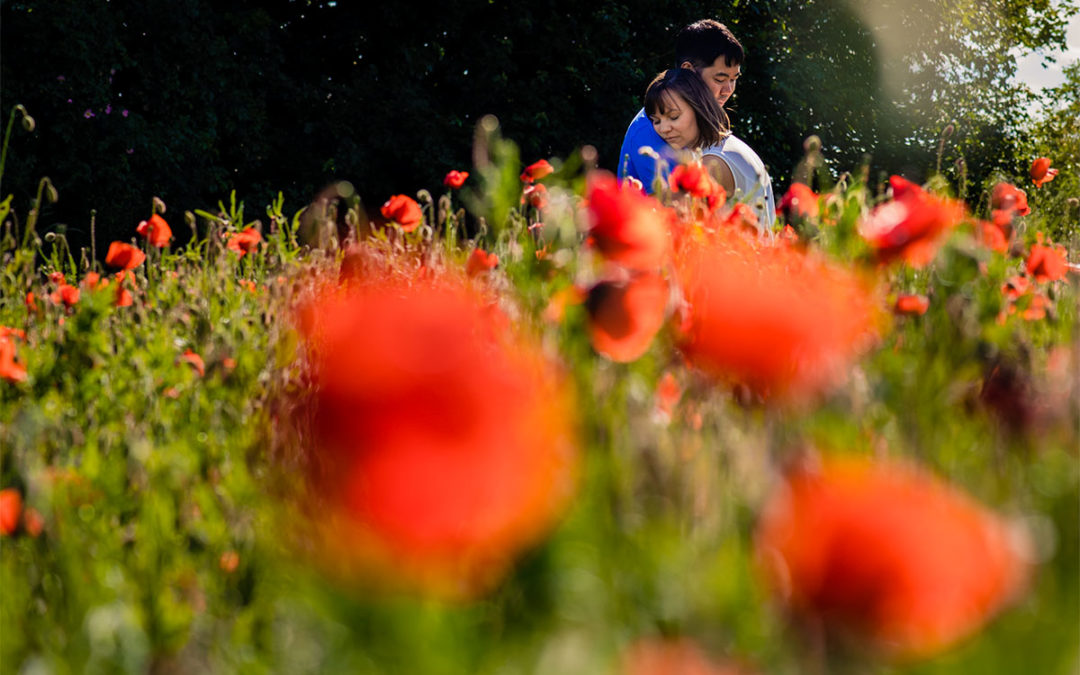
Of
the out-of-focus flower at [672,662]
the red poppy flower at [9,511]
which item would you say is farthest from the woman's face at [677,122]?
the out-of-focus flower at [672,662]

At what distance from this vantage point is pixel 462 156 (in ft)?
41.5

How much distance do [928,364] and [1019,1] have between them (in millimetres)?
23762

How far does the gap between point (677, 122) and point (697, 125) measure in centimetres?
10

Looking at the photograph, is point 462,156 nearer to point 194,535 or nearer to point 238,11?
point 238,11

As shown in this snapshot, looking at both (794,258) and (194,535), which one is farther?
(794,258)

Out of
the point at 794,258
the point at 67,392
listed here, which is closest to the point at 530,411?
the point at 794,258

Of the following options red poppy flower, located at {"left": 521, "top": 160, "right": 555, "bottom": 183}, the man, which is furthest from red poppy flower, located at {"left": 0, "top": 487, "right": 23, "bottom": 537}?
the man

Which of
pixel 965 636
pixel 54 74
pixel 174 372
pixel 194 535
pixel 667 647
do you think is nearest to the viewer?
pixel 965 636

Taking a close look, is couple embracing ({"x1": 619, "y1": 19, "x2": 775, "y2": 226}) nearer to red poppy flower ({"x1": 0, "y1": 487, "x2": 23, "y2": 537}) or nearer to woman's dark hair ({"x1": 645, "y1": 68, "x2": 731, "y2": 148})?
woman's dark hair ({"x1": 645, "y1": 68, "x2": 731, "y2": 148})

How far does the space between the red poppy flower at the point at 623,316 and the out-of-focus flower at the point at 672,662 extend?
1.64 ft

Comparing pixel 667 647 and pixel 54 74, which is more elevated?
pixel 54 74

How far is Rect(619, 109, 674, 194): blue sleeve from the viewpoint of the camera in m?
4.80

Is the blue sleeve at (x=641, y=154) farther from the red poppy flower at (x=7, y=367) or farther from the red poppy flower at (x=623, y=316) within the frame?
the red poppy flower at (x=623, y=316)

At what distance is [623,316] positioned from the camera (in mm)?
1249
